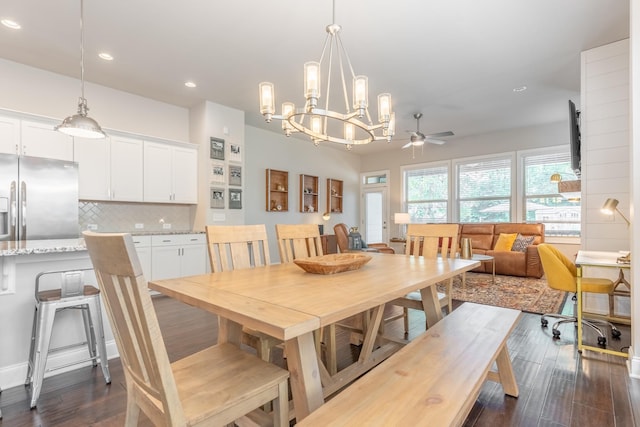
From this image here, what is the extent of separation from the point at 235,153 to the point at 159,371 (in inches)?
183

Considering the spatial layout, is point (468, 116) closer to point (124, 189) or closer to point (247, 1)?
point (247, 1)

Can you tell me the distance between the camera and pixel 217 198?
5004 mm

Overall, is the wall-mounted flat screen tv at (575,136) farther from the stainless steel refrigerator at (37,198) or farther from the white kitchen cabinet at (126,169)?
the stainless steel refrigerator at (37,198)

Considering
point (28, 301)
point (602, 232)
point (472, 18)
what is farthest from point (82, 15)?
point (602, 232)

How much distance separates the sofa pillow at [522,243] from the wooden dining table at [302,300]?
14.9 ft

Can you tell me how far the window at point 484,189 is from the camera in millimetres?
6763

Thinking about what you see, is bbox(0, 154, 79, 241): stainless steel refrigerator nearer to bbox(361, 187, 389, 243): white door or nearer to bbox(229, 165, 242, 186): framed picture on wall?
bbox(229, 165, 242, 186): framed picture on wall

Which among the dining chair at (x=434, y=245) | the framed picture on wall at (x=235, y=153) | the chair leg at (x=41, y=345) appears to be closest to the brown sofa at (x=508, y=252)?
the dining chair at (x=434, y=245)

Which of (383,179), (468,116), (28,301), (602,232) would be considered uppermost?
(468,116)

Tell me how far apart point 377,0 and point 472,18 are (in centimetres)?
95

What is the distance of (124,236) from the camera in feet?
2.77

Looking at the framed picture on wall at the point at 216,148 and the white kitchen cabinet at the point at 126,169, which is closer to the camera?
the white kitchen cabinet at the point at 126,169

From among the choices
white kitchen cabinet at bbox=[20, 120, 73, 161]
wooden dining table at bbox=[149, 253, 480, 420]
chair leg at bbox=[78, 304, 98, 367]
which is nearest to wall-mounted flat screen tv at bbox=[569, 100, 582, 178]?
wooden dining table at bbox=[149, 253, 480, 420]

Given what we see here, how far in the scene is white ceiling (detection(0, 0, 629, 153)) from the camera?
9.02 ft
